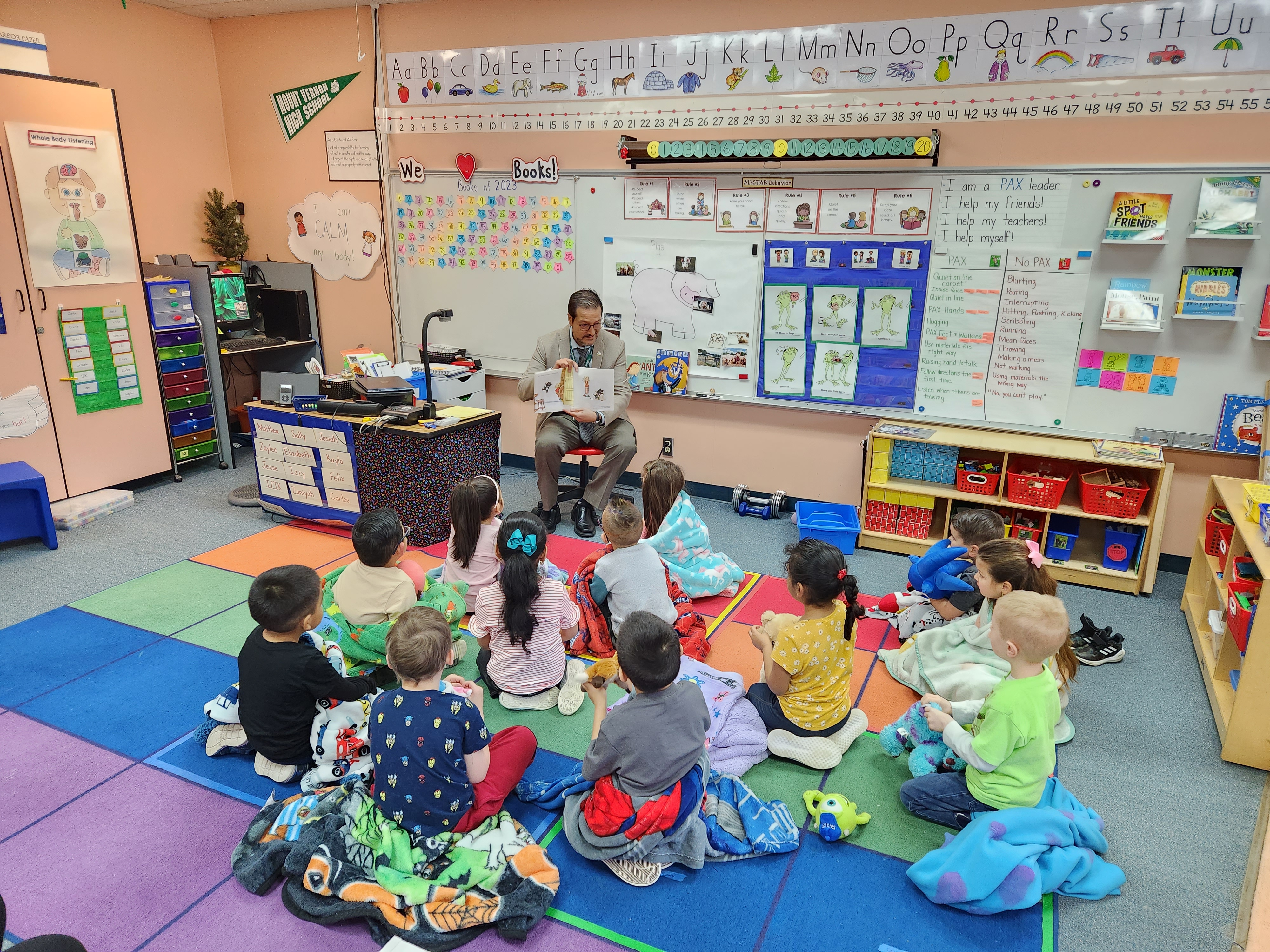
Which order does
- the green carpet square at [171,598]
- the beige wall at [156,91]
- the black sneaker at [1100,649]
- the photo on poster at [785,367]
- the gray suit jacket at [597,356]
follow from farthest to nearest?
the beige wall at [156,91], the gray suit jacket at [597,356], the photo on poster at [785,367], the green carpet square at [171,598], the black sneaker at [1100,649]

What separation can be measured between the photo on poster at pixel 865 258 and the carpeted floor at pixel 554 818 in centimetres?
202

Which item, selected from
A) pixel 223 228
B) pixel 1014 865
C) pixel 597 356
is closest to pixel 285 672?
pixel 1014 865

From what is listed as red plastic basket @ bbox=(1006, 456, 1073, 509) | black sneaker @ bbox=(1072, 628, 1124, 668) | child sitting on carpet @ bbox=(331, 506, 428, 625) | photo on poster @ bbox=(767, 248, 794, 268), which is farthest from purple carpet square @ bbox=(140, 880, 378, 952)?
photo on poster @ bbox=(767, 248, 794, 268)

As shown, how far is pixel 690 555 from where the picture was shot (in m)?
4.09

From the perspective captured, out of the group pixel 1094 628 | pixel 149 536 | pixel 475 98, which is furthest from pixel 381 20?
pixel 1094 628

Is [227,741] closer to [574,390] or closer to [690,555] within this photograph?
[690,555]

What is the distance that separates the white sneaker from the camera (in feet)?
10.2

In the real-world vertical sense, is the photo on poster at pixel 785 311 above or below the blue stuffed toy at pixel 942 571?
above

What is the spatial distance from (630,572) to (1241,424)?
3.36 meters

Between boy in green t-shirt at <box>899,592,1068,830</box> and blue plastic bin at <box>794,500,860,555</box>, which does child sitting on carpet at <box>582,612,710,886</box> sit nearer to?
boy in green t-shirt at <box>899,592,1068,830</box>

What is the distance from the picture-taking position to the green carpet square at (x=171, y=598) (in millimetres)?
3854

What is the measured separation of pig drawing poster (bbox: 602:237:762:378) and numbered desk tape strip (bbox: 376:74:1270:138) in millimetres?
714

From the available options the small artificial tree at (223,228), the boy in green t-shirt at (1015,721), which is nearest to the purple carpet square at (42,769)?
the boy in green t-shirt at (1015,721)

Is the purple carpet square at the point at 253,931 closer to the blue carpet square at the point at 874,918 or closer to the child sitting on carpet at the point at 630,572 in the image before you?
the blue carpet square at the point at 874,918
